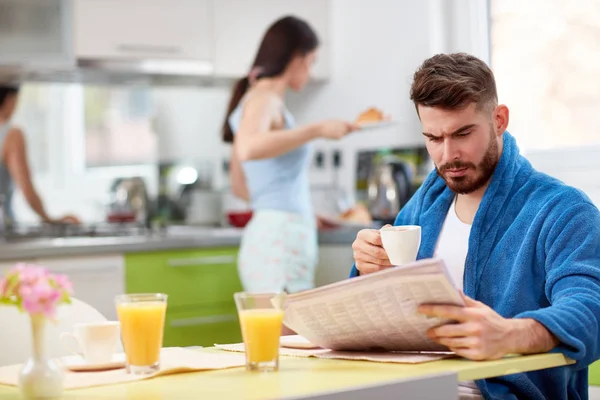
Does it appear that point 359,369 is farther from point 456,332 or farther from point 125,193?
point 125,193

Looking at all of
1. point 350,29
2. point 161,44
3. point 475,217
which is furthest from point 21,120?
point 475,217

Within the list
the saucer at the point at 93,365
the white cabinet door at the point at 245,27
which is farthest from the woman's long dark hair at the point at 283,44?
the saucer at the point at 93,365

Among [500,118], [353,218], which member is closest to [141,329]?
[500,118]

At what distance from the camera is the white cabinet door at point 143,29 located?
3.91m

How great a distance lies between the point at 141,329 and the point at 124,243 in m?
2.33

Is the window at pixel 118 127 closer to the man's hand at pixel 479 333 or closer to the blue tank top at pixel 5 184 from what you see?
the blue tank top at pixel 5 184

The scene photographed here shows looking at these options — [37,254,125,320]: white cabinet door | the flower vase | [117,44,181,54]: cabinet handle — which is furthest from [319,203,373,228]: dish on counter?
the flower vase

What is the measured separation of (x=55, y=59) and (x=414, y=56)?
151 centimetres

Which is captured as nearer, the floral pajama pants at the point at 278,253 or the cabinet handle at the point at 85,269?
the floral pajama pants at the point at 278,253

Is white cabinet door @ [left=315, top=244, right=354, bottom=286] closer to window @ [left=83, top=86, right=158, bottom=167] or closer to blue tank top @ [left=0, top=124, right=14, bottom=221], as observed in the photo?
window @ [left=83, top=86, right=158, bottom=167]

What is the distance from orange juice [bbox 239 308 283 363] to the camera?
1337 millimetres

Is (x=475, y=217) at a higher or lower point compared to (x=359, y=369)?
higher

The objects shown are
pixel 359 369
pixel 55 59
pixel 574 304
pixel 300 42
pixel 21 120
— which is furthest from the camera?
pixel 21 120

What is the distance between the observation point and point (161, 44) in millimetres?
4078
